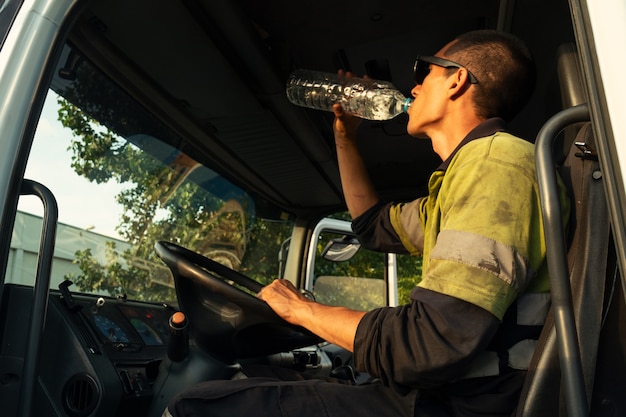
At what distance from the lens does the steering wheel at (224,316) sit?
168 centimetres

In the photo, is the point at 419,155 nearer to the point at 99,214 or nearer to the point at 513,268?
the point at 99,214

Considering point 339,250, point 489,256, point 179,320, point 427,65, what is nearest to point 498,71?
point 427,65

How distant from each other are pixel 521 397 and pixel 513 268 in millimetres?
237

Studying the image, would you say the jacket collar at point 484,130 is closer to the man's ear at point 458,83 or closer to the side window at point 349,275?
the man's ear at point 458,83

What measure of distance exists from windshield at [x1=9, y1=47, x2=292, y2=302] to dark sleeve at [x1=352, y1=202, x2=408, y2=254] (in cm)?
91

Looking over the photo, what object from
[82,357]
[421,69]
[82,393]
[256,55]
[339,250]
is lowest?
[82,393]

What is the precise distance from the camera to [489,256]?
3.59 ft

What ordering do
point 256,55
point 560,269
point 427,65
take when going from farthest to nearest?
point 256,55, point 427,65, point 560,269

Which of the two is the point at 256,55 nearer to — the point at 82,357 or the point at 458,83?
the point at 458,83

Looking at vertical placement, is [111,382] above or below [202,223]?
below

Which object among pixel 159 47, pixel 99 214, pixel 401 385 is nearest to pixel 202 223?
pixel 99 214

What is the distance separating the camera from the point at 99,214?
7.19 ft

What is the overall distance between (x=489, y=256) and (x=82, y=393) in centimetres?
127

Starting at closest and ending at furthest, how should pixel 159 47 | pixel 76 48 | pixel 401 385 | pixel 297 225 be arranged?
pixel 401 385
pixel 76 48
pixel 159 47
pixel 297 225
